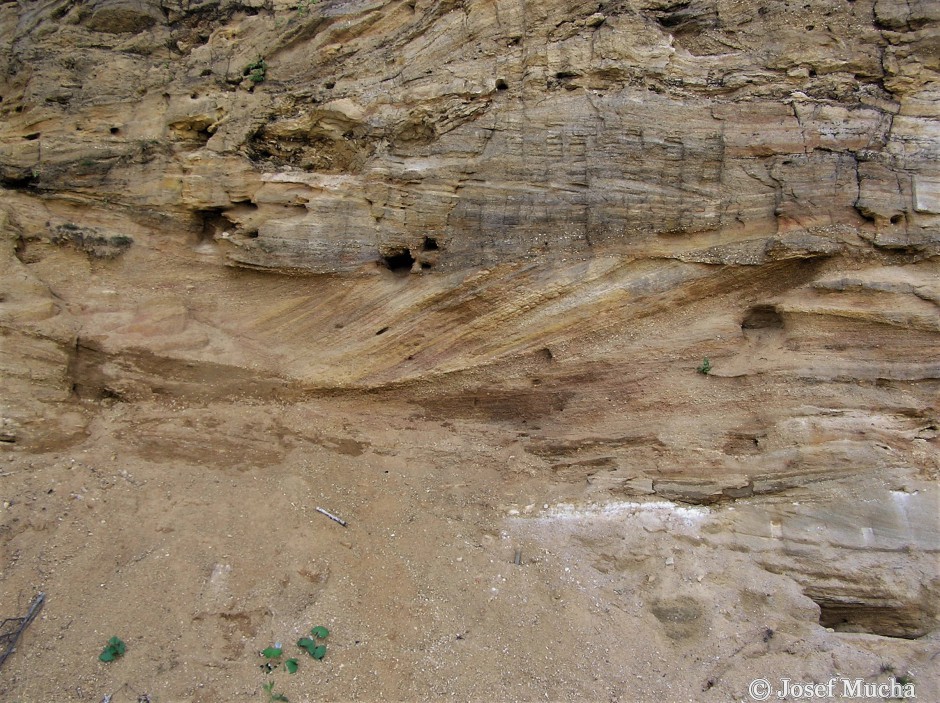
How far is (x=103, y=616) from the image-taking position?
5617 millimetres

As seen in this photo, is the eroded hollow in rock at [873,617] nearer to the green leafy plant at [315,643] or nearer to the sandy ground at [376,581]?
the sandy ground at [376,581]

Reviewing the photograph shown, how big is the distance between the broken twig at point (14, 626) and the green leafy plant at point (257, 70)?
7010 millimetres

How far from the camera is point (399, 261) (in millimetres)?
8320

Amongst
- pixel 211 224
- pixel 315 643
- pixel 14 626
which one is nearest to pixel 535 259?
pixel 211 224

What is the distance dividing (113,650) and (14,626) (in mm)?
965

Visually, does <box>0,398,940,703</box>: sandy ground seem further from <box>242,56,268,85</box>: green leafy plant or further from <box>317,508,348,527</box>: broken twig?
<box>242,56,268,85</box>: green leafy plant

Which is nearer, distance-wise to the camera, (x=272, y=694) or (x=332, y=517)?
(x=272, y=694)

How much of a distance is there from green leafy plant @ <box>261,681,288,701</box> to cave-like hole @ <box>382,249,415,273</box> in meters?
4.99

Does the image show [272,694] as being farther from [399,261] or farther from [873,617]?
[873,617]

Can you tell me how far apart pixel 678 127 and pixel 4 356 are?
28.0ft

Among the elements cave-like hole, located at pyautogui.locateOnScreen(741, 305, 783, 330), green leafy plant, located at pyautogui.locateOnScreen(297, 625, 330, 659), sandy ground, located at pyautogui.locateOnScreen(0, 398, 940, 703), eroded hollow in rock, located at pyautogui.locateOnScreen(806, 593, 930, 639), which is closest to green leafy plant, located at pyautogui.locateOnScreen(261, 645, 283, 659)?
sandy ground, located at pyautogui.locateOnScreen(0, 398, 940, 703)

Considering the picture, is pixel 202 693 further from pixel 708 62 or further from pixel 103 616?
pixel 708 62

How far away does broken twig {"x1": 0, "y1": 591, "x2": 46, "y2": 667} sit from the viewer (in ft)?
17.3

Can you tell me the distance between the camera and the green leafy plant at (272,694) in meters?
5.09
